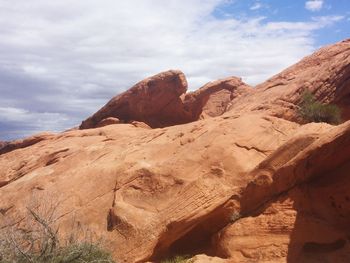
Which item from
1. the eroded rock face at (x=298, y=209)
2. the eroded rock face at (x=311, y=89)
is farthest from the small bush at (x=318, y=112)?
the eroded rock face at (x=298, y=209)

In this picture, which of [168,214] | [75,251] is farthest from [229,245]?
[75,251]

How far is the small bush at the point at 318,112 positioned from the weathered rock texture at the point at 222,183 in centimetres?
48

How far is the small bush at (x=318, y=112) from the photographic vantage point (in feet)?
43.8

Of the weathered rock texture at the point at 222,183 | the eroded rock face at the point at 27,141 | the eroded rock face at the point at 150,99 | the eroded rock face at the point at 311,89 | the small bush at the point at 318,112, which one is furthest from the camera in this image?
the eroded rock face at the point at 150,99

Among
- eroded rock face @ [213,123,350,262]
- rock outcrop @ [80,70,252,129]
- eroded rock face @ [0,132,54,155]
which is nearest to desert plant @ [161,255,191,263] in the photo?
eroded rock face @ [213,123,350,262]

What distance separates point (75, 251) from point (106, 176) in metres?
3.61

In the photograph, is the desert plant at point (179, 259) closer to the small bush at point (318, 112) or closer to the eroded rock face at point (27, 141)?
the small bush at point (318, 112)

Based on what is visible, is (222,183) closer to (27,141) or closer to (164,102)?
(164,102)

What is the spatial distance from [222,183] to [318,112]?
4.09m

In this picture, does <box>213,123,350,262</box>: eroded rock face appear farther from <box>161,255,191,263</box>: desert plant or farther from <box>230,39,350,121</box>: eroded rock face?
<box>230,39,350,121</box>: eroded rock face

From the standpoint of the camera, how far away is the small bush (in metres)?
13.3

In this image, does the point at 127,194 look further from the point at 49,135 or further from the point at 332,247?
the point at 49,135

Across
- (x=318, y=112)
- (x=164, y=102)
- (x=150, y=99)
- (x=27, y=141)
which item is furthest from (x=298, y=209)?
(x=27, y=141)

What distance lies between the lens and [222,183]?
11.2 metres
